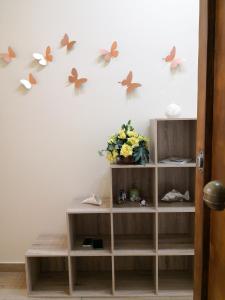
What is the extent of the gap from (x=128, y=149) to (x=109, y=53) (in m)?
0.81

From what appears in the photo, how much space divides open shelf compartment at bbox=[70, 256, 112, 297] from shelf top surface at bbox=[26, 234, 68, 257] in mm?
118

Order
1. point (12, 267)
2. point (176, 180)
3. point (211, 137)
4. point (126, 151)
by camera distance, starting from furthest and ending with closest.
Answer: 1. point (12, 267)
2. point (176, 180)
3. point (126, 151)
4. point (211, 137)

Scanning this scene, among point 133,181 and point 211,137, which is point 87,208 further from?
point 211,137

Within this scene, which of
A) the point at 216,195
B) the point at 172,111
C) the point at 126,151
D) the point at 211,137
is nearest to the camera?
the point at 216,195

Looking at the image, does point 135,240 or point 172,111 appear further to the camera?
point 135,240

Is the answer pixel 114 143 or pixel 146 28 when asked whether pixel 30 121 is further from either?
pixel 146 28

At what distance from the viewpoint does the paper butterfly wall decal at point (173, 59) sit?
7.14ft

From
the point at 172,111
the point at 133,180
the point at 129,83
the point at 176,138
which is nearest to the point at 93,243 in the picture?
the point at 133,180

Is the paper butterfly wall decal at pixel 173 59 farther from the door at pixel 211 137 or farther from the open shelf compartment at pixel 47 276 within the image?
the open shelf compartment at pixel 47 276

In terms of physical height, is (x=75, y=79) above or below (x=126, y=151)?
above

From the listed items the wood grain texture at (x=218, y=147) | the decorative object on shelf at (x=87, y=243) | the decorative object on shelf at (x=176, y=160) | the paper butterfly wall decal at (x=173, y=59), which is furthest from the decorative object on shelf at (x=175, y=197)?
the wood grain texture at (x=218, y=147)

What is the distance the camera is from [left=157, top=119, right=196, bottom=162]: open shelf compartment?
7.22ft

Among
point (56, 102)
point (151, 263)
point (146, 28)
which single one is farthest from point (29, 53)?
point (151, 263)

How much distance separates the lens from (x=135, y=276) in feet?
7.54
